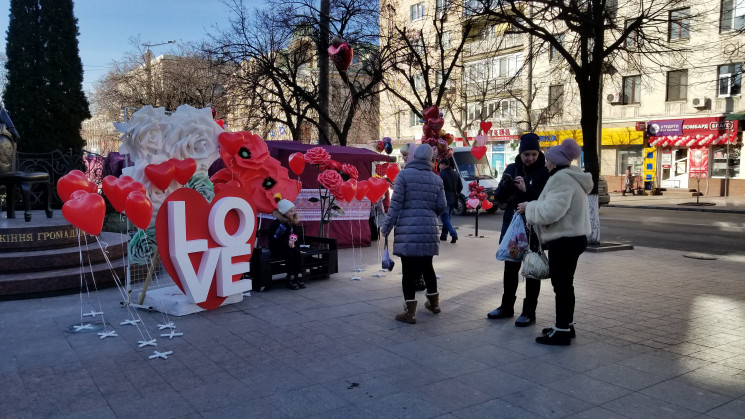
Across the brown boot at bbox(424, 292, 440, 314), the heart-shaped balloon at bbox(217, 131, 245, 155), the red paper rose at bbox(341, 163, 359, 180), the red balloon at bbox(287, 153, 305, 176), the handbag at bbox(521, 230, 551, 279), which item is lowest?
the brown boot at bbox(424, 292, 440, 314)

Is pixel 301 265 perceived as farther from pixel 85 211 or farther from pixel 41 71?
pixel 41 71

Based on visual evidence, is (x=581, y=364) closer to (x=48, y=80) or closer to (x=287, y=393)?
(x=287, y=393)

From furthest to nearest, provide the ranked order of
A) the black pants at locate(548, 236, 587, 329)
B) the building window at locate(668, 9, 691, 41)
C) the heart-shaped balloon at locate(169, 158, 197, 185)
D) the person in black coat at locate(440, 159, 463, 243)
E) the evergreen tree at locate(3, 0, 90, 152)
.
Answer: the evergreen tree at locate(3, 0, 90, 152) < the person in black coat at locate(440, 159, 463, 243) < the building window at locate(668, 9, 691, 41) < the heart-shaped balloon at locate(169, 158, 197, 185) < the black pants at locate(548, 236, 587, 329)

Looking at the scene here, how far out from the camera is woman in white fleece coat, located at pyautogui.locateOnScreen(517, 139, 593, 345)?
4.99 metres

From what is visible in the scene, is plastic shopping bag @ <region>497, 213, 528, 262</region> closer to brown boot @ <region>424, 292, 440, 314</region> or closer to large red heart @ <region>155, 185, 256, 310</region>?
brown boot @ <region>424, 292, 440, 314</region>

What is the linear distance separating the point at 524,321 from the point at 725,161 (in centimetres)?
2668

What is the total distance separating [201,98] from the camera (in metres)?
28.1

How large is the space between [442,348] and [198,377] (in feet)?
7.05

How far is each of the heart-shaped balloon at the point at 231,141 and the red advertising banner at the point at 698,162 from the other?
Result: 26506mm

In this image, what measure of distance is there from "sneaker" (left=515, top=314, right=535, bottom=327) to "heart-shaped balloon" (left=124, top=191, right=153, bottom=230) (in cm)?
396

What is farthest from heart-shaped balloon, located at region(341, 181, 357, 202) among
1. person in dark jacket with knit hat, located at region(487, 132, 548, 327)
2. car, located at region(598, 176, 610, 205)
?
car, located at region(598, 176, 610, 205)

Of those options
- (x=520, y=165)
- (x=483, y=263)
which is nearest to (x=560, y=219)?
(x=520, y=165)

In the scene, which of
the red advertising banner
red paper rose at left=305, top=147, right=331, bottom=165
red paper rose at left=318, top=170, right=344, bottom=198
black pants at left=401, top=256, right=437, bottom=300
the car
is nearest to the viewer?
black pants at left=401, top=256, right=437, bottom=300

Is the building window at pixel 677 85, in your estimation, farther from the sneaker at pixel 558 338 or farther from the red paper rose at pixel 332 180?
the sneaker at pixel 558 338
